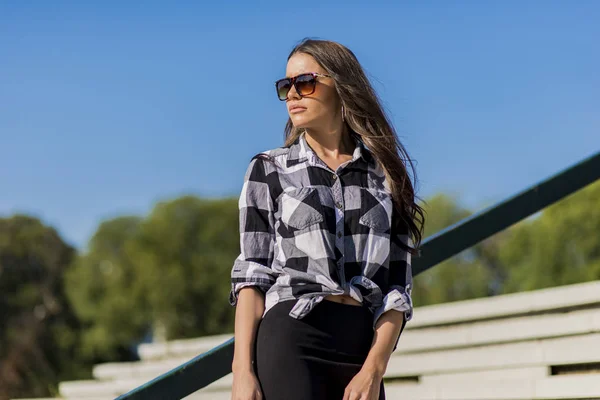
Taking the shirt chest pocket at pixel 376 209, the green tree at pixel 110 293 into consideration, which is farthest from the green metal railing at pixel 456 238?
the green tree at pixel 110 293

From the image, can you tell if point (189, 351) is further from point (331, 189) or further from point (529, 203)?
point (331, 189)

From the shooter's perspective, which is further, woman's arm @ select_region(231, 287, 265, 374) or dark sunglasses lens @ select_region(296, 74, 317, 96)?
dark sunglasses lens @ select_region(296, 74, 317, 96)

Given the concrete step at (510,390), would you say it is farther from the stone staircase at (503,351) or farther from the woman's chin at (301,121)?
the woman's chin at (301,121)

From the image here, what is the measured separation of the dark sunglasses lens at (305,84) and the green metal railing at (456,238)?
0.81m

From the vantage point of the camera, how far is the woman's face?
238 centimetres

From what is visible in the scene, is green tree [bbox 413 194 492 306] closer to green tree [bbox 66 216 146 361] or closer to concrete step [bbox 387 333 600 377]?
green tree [bbox 66 216 146 361]

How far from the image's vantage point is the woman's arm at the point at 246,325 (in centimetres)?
217

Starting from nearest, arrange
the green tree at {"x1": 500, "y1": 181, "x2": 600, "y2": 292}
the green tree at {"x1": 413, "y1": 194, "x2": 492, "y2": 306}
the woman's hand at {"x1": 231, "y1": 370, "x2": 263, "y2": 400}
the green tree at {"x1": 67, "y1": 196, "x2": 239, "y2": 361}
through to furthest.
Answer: the woman's hand at {"x1": 231, "y1": 370, "x2": 263, "y2": 400} → the green tree at {"x1": 500, "y1": 181, "x2": 600, "y2": 292} → the green tree at {"x1": 413, "y1": 194, "x2": 492, "y2": 306} → the green tree at {"x1": 67, "y1": 196, "x2": 239, "y2": 361}

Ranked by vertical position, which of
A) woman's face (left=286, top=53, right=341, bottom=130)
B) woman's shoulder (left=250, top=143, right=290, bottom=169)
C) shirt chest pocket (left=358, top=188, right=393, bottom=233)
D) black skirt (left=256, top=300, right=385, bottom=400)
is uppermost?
woman's face (left=286, top=53, right=341, bottom=130)

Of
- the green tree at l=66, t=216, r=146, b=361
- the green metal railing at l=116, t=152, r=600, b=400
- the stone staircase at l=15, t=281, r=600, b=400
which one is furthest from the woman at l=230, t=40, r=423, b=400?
the green tree at l=66, t=216, r=146, b=361

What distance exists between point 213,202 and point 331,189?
32.2m

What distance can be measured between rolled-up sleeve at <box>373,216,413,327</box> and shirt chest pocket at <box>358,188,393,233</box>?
0.18ft

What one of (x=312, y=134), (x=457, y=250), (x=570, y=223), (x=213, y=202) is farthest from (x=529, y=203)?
(x=213, y=202)

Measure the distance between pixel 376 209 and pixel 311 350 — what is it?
0.39 meters
